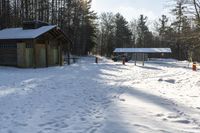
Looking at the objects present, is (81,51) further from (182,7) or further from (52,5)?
(182,7)

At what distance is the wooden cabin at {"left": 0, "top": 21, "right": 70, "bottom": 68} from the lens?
2911 cm

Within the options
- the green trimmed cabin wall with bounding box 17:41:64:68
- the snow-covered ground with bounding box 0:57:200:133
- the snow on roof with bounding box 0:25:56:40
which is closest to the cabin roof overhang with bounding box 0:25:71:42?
the snow on roof with bounding box 0:25:56:40

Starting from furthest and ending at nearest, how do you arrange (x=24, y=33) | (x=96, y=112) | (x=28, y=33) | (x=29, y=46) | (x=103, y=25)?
(x=103, y=25) → (x=24, y=33) → (x=28, y=33) → (x=29, y=46) → (x=96, y=112)

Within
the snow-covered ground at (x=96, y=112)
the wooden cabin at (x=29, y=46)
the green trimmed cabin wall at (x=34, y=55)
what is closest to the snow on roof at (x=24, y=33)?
the wooden cabin at (x=29, y=46)

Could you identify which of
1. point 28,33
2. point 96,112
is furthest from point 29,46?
point 96,112

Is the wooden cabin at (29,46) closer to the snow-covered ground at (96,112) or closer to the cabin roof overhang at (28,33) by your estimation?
the cabin roof overhang at (28,33)

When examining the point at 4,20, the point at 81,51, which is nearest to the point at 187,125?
the point at 4,20

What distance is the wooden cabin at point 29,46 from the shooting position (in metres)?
29.1

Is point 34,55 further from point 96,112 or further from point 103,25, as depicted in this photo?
point 103,25

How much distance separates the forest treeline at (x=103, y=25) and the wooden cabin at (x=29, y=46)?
1199cm

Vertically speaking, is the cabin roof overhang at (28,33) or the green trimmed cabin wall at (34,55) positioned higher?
the cabin roof overhang at (28,33)

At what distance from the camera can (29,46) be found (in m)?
29.4

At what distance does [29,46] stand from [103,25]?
63.6 metres

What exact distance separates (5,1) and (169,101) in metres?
44.5
